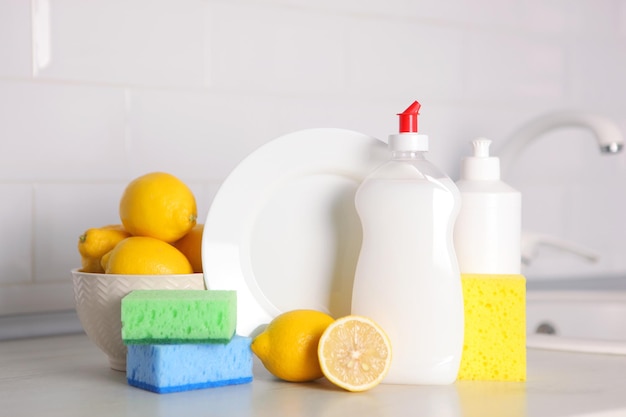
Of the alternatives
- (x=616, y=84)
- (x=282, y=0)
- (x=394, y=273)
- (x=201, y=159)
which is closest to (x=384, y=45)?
(x=282, y=0)

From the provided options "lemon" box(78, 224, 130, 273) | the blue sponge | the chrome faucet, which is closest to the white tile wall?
the chrome faucet

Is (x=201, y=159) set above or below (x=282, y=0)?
below

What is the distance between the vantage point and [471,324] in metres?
0.90

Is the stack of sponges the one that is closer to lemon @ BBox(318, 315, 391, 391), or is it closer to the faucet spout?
lemon @ BBox(318, 315, 391, 391)

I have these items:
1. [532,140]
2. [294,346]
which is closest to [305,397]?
[294,346]

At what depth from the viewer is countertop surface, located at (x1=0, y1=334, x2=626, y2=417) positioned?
764 mm

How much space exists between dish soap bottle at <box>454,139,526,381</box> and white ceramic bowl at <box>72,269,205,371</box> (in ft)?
0.89

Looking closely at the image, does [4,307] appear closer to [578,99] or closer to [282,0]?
[282,0]

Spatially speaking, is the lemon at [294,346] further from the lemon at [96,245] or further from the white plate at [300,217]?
the lemon at [96,245]

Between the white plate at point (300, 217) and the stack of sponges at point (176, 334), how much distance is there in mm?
142

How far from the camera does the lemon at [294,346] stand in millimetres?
858

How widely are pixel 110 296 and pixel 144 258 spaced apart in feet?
0.16

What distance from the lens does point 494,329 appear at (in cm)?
90

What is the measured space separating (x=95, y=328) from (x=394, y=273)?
30cm
